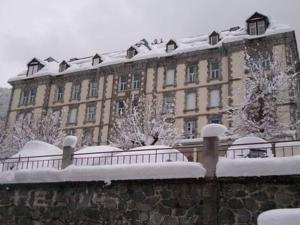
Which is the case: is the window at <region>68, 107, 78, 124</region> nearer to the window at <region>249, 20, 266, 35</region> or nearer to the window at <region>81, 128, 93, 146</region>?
the window at <region>81, 128, 93, 146</region>

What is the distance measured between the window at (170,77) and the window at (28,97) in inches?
580

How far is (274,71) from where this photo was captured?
27000 millimetres

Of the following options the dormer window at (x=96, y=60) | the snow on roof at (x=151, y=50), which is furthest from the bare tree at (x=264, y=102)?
the dormer window at (x=96, y=60)

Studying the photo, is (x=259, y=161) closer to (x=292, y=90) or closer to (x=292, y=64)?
(x=292, y=90)

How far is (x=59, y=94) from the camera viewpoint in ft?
133

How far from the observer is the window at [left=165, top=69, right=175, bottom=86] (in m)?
35.4

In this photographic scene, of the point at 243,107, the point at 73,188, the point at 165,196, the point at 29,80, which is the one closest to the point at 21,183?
the point at 73,188

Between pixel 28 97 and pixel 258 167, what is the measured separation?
1377 inches

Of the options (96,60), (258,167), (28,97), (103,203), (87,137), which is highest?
(96,60)

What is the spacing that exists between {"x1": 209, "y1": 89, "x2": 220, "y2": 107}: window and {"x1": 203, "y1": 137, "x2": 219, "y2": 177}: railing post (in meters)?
21.8

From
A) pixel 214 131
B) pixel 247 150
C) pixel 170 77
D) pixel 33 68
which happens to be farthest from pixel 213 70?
pixel 214 131

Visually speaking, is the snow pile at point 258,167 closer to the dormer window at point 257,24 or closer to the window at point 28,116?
the dormer window at point 257,24

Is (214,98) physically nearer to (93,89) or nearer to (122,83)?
(122,83)

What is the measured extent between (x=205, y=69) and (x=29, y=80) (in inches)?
758
